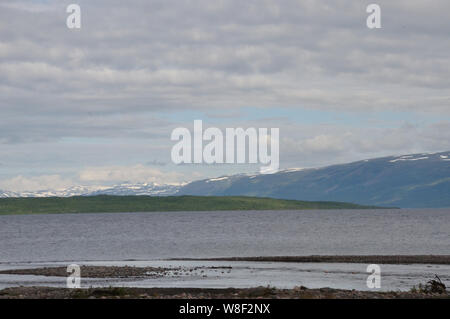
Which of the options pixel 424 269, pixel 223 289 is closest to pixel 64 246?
pixel 424 269

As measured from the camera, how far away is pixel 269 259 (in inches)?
3730

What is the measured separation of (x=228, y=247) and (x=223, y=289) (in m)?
75.0
